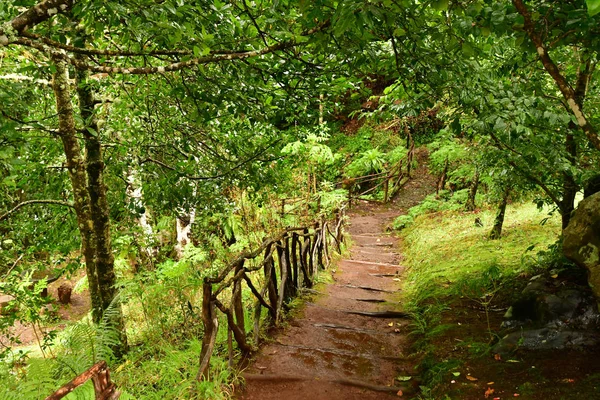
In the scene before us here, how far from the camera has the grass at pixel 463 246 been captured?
22.9 feet

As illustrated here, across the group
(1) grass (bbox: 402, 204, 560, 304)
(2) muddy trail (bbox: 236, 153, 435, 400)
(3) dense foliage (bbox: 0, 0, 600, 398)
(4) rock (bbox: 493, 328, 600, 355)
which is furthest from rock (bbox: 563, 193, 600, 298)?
(2) muddy trail (bbox: 236, 153, 435, 400)

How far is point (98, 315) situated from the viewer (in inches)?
221

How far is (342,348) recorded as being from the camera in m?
4.99

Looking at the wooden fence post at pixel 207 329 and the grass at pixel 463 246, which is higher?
the wooden fence post at pixel 207 329

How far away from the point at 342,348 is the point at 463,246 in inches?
217

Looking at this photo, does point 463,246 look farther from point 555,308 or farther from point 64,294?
point 64,294

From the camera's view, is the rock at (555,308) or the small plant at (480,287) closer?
the rock at (555,308)

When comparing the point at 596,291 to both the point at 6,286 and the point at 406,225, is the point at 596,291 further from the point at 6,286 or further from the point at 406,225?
the point at 406,225

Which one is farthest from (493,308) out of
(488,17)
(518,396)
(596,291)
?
(488,17)

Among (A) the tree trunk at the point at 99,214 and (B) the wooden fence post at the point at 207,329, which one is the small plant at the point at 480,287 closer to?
(B) the wooden fence post at the point at 207,329

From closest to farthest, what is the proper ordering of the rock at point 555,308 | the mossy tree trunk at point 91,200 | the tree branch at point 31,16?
the tree branch at point 31,16, the rock at point 555,308, the mossy tree trunk at point 91,200

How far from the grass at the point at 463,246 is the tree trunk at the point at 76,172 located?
5.08 metres

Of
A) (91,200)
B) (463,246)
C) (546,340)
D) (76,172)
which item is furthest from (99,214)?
(463,246)

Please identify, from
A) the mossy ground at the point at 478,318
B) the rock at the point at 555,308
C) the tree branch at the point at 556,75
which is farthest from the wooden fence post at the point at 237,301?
the tree branch at the point at 556,75
